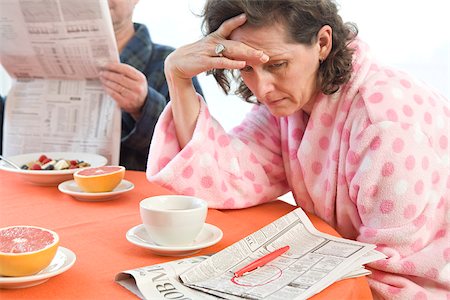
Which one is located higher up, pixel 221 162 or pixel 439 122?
pixel 439 122

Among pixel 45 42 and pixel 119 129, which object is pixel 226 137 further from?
pixel 45 42

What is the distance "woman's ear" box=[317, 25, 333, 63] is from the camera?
1.30 metres

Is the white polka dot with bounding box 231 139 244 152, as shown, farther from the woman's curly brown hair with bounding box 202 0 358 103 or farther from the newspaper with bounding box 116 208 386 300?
the newspaper with bounding box 116 208 386 300

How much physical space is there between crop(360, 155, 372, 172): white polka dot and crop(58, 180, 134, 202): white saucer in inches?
19.2

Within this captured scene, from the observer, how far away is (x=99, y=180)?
128cm

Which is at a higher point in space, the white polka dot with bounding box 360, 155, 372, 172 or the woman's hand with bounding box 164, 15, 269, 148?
the woman's hand with bounding box 164, 15, 269, 148

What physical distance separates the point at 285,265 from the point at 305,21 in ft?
1.78

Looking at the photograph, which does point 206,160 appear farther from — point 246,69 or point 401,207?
point 401,207

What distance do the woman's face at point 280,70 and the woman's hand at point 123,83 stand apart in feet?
1.49

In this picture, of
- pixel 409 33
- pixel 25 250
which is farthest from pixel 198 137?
pixel 409 33

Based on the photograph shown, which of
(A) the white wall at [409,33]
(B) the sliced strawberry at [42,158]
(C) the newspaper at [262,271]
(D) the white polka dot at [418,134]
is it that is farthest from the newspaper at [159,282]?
(A) the white wall at [409,33]

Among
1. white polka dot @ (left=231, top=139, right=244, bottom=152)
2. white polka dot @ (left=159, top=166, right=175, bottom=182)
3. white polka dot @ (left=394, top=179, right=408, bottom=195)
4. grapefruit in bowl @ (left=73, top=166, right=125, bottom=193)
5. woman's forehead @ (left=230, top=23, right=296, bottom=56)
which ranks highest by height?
woman's forehead @ (left=230, top=23, right=296, bottom=56)

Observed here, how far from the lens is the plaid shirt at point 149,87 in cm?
179

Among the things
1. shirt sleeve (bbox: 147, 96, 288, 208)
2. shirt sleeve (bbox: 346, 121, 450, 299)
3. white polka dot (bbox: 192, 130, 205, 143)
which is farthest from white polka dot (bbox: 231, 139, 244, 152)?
shirt sleeve (bbox: 346, 121, 450, 299)
